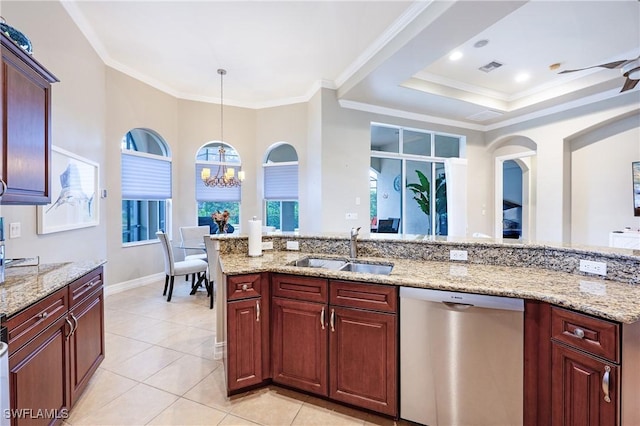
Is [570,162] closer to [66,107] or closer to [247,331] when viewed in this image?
[247,331]

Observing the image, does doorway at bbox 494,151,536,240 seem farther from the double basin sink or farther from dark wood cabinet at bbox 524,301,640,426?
dark wood cabinet at bbox 524,301,640,426

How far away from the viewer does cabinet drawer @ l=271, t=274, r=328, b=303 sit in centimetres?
196

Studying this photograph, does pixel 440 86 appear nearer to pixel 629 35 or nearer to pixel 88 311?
pixel 629 35

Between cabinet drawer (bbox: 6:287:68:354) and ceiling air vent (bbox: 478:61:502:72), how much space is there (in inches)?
212

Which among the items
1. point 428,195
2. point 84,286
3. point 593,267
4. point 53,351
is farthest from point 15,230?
point 428,195

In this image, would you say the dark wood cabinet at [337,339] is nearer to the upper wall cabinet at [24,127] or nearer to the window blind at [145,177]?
the upper wall cabinet at [24,127]

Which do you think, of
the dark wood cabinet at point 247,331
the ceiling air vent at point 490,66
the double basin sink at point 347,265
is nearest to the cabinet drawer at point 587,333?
the double basin sink at point 347,265

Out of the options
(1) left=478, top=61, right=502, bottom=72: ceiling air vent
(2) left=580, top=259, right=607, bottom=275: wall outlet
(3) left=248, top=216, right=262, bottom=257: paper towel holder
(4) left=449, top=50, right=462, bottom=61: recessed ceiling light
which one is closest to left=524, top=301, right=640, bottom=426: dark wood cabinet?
(2) left=580, top=259, right=607, bottom=275: wall outlet

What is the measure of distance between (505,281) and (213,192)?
530 centimetres

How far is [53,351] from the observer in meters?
1.56

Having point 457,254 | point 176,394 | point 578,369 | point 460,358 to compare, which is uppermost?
point 457,254

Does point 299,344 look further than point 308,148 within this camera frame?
No

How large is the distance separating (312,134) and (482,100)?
316cm

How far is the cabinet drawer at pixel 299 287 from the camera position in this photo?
1.96 meters
